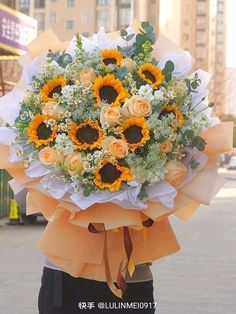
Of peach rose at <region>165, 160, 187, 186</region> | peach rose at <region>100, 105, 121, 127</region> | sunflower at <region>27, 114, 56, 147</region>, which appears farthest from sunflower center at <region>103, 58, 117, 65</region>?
peach rose at <region>165, 160, 187, 186</region>

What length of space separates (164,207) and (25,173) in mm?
561

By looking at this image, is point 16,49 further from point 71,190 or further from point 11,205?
point 71,190

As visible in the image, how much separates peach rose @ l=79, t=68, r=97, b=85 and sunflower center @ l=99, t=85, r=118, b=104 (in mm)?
56

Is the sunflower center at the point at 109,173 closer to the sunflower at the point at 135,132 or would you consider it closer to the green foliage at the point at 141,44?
the sunflower at the point at 135,132

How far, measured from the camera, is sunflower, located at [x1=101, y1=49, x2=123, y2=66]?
2660 mm

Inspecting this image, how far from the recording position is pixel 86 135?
2574 mm

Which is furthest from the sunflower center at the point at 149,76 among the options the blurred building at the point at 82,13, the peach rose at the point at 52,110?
the blurred building at the point at 82,13

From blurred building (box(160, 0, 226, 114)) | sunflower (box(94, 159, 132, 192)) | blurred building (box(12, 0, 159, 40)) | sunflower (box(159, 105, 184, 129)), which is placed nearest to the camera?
sunflower (box(94, 159, 132, 192))

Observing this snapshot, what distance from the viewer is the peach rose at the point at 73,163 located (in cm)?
253

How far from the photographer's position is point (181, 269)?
830 centimetres

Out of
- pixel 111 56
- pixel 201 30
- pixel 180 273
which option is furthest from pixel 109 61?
pixel 201 30

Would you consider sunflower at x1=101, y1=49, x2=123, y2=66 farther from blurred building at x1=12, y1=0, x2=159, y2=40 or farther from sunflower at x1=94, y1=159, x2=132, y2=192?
blurred building at x1=12, y1=0, x2=159, y2=40

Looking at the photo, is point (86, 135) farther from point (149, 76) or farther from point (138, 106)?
point (149, 76)

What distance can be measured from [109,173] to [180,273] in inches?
224
